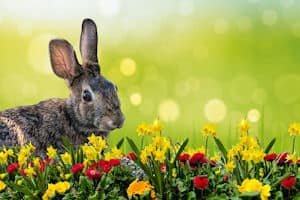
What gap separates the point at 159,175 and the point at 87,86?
245cm

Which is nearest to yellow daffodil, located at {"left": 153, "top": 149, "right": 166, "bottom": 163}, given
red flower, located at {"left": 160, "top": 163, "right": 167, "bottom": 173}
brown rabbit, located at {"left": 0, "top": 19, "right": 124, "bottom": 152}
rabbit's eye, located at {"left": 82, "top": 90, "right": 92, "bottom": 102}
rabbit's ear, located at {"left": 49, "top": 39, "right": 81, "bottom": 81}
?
red flower, located at {"left": 160, "top": 163, "right": 167, "bottom": 173}

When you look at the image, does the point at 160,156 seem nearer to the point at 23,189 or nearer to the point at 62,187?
the point at 62,187

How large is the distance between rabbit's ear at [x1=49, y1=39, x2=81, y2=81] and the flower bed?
189 cm

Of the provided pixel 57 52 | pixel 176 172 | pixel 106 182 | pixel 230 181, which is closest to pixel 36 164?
pixel 106 182

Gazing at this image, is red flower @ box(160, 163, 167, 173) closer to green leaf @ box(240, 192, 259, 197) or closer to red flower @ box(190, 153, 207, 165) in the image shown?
red flower @ box(190, 153, 207, 165)

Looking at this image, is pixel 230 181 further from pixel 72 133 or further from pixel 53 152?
pixel 72 133

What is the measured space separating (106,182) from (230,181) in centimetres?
70

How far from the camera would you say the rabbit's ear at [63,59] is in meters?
5.94

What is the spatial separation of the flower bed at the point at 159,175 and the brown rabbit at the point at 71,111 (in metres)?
1.59

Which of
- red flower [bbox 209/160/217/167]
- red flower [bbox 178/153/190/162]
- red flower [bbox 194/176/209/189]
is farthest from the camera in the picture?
red flower [bbox 209/160/217/167]

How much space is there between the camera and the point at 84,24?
6254 millimetres

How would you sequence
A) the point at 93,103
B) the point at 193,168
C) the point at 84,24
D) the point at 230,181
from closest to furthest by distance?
the point at 230,181 < the point at 193,168 < the point at 93,103 < the point at 84,24

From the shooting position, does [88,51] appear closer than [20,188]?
No

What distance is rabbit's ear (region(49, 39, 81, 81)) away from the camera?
594 centimetres
